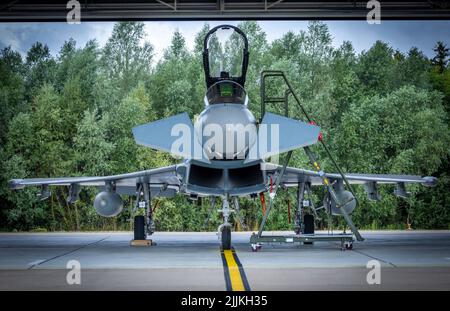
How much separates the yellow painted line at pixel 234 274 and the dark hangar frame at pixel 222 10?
5.69 metres

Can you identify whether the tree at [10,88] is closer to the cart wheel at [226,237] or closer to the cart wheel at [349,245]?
the cart wheel at [226,237]

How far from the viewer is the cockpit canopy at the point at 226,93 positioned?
39.5ft

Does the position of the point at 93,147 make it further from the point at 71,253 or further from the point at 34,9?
the point at 71,253

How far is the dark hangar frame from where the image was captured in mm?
14844

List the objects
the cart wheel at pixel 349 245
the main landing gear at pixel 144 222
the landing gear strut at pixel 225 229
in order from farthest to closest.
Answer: the main landing gear at pixel 144 222, the cart wheel at pixel 349 245, the landing gear strut at pixel 225 229

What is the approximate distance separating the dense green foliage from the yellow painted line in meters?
22.8

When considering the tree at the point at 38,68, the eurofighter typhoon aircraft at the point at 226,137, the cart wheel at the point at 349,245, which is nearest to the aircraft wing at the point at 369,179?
the eurofighter typhoon aircraft at the point at 226,137

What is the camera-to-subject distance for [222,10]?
14.8 metres

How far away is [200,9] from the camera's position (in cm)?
1490

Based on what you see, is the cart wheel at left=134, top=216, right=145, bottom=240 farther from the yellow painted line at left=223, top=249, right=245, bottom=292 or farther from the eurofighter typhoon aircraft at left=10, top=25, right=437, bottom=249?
the yellow painted line at left=223, top=249, right=245, bottom=292

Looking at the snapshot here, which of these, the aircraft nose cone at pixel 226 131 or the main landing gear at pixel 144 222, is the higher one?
the aircraft nose cone at pixel 226 131
